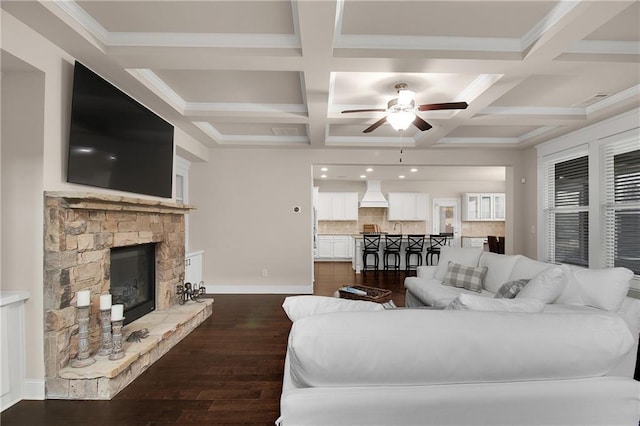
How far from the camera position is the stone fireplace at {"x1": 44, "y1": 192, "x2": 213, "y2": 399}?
2365mm

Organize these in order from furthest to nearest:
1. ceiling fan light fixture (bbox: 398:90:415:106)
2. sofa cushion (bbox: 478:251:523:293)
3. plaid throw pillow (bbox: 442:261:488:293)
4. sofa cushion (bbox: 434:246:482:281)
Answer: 1. sofa cushion (bbox: 434:246:482:281)
2. plaid throw pillow (bbox: 442:261:488:293)
3. sofa cushion (bbox: 478:251:523:293)
4. ceiling fan light fixture (bbox: 398:90:415:106)

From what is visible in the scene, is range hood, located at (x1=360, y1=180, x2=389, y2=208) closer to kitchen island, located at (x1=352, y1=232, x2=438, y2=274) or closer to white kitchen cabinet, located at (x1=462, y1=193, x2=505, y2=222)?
kitchen island, located at (x1=352, y1=232, x2=438, y2=274)

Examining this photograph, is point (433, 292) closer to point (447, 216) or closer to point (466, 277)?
point (466, 277)

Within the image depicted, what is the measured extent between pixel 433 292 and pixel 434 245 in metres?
4.88

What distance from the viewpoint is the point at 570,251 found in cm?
497

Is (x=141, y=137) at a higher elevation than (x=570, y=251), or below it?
higher

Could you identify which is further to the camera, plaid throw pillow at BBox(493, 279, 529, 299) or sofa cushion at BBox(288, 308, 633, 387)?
plaid throw pillow at BBox(493, 279, 529, 299)

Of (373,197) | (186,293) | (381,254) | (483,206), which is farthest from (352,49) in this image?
(483,206)

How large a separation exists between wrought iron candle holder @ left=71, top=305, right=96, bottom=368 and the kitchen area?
7980mm

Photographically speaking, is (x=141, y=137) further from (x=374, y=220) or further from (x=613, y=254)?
(x=374, y=220)

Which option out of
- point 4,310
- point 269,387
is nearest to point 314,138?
point 269,387

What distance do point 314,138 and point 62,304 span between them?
3.70 metres

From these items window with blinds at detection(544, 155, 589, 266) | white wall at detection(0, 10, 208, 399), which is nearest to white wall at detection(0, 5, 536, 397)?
window with blinds at detection(544, 155, 589, 266)

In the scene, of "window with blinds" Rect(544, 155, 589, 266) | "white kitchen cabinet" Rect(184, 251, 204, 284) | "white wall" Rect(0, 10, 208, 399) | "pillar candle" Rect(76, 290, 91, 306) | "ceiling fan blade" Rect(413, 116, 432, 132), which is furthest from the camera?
"white kitchen cabinet" Rect(184, 251, 204, 284)
